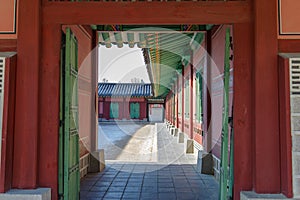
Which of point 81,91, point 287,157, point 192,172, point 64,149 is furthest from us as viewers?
point 192,172

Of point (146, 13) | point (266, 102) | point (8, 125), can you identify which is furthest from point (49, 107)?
point (266, 102)

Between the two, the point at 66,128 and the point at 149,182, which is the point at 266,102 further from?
the point at 149,182

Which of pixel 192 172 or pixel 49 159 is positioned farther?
pixel 192 172

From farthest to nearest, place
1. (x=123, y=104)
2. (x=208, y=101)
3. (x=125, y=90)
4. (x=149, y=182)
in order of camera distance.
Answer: (x=125, y=90) → (x=123, y=104) → (x=208, y=101) → (x=149, y=182)

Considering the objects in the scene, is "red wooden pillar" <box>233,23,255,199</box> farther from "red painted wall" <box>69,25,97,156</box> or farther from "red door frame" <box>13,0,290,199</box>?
"red painted wall" <box>69,25,97,156</box>

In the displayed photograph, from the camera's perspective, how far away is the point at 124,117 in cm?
2827

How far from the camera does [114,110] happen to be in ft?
→ 92.8

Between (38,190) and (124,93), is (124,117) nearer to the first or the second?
(124,93)

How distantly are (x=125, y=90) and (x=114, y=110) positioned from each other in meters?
2.65

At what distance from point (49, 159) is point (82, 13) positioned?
5.14 feet

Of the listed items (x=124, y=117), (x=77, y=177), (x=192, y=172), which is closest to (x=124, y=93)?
(x=124, y=117)

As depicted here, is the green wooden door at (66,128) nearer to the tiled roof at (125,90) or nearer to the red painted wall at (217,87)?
the red painted wall at (217,87)

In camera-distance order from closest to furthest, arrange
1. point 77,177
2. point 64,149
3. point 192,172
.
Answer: point 64,149 → point 77,177 → point 192,172

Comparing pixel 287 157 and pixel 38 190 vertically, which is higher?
pixel 287 157
